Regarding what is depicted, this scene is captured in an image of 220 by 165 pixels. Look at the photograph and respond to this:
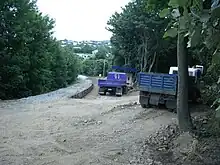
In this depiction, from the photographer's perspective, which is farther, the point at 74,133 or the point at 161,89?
the point at 161,89

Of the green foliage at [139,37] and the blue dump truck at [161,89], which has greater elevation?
the green foliage at [139,37]

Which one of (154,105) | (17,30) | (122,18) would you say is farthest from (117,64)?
(154,105)

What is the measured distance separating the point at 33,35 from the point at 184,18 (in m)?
27.6

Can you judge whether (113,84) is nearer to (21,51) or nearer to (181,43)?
(21,51)

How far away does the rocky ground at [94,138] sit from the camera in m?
7.23

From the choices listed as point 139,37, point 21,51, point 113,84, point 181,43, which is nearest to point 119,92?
point 113,84

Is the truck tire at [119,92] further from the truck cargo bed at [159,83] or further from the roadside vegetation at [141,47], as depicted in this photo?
the truck cargo bed at [159,83]

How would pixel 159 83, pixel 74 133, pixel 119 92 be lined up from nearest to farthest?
pixel 74 133, pixel 159 83, pixel 119 92

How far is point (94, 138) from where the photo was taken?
9.23 metres

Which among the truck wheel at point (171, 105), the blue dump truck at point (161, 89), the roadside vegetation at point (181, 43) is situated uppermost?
the roadside vegetation at point (181, 43)

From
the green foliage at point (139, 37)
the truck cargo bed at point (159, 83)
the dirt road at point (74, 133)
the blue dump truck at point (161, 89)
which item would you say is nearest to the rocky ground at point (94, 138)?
the dirt road at point (74, 133)

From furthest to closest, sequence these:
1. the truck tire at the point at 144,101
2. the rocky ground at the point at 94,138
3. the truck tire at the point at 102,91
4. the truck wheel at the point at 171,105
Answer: the truck tire at the point at 102,91 → the truck tire at the point at 144,101 → the truck wheel at the point at 171,105 → the rocky ground at the point at 94,138

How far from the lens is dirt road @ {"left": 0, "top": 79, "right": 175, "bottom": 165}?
725 centimetres

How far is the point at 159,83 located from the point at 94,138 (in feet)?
17.5
